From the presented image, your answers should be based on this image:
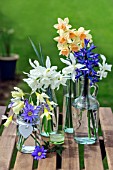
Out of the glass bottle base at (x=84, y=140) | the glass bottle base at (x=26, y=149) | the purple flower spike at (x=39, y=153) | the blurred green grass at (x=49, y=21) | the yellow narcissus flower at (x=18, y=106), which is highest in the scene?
the blurred green grass at (x=49, y=21)

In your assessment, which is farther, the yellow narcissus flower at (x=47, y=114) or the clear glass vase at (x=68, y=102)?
the clear glass vase at (x=68, y=102)

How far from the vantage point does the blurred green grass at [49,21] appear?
6.59m

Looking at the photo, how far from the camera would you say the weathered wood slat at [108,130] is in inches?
80.0

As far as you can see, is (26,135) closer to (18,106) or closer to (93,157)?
(18,106)

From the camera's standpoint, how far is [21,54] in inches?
254

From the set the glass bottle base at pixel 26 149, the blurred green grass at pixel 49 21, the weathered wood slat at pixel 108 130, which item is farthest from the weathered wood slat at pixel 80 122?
the blurred green grass at pixel 49 21

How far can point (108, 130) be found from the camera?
2.34 meters

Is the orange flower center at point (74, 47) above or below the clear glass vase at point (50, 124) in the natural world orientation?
above

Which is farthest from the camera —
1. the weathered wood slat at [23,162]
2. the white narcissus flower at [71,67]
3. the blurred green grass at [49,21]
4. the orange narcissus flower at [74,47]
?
the blurred green grass at [49,21]

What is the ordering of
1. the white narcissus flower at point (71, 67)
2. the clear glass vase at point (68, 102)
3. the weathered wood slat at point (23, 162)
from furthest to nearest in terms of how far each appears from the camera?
the clear glass vase at point (68, 102) → the white narcissus flower at point (71, 67) → the weathered wood slat at point (23, 162)

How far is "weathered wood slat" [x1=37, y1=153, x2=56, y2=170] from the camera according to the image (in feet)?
6.29

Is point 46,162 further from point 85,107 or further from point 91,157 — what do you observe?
point 85,107

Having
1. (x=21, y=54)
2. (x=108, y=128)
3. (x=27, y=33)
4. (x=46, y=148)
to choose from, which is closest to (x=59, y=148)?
(x=46, y=148)

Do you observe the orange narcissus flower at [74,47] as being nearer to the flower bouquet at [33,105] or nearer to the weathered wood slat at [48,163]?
the flower bouquet at [33,105]
